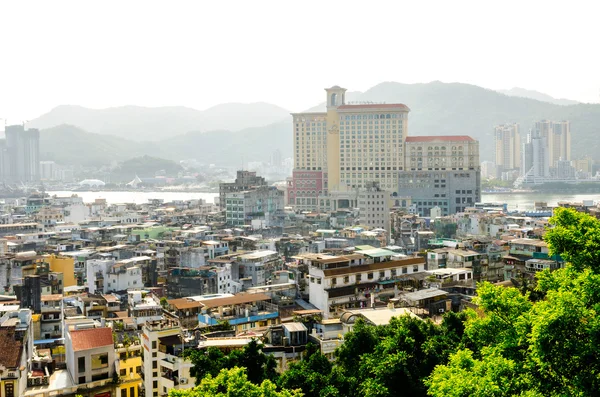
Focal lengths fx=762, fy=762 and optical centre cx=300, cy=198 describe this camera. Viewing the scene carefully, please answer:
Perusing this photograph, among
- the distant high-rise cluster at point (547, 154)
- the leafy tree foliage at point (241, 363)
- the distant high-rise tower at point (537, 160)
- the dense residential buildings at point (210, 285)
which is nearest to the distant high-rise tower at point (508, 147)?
the distant high-rise cluster at point (547, 154)

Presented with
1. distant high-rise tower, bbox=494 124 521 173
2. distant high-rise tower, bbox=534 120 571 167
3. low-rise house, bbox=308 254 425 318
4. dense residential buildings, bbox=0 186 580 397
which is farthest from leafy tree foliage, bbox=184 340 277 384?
distant high-rise tower, bbox=494 124 521 173

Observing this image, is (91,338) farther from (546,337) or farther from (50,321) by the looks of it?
(546,337)

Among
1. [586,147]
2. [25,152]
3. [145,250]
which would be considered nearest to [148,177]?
[25,152]

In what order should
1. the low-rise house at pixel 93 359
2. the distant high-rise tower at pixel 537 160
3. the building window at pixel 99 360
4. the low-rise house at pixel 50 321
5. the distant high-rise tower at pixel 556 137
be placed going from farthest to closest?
the distant high-rise tower at pixel 556 137, the distant high-rise tower at pixel 537 160, the low-rise house at pixel 50 321, the building window at pixel 99 360, the low-rise house at pixel 93 359

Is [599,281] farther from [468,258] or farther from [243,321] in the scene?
[468,258]

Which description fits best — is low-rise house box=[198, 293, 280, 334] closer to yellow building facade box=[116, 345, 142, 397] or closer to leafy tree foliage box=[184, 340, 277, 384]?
yellow building facade box=[116, 345, 142, 397]

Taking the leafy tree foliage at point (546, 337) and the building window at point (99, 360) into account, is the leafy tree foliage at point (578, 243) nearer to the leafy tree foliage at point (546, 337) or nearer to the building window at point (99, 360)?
the leafy tree foliage at point (546, 337)

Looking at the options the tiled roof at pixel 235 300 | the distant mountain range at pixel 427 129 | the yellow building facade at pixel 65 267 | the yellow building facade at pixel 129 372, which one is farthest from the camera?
the distant mountain range at pixel 427 129
